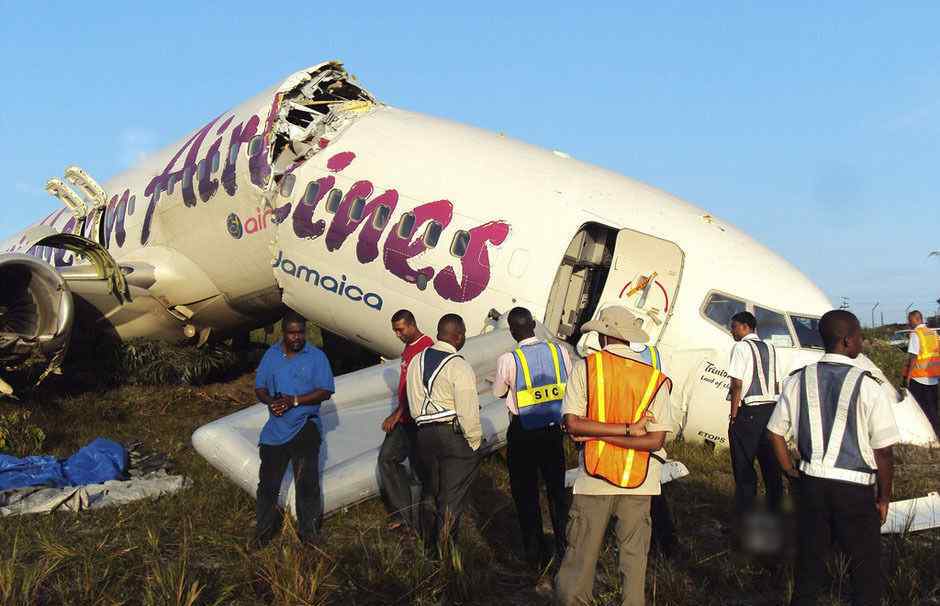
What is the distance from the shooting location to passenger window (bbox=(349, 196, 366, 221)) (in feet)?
33.9

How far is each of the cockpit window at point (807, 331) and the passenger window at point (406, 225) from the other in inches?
175

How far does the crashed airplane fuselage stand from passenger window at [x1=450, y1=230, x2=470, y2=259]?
0.03 metres

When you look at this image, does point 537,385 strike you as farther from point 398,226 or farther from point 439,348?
point 398,226

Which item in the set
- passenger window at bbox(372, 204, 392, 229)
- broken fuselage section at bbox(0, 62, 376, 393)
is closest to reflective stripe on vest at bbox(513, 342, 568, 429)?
passenger window at bbox(372, 204, 392, 229)

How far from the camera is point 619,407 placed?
3959 millimetres

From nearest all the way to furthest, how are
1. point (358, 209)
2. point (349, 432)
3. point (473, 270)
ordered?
1. point (349, 432)
2. point (473, 270)
3. point (358, 209)

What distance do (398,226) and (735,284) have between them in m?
4.02

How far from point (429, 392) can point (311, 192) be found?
20.8 ft

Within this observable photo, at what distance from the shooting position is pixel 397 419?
19.6ft

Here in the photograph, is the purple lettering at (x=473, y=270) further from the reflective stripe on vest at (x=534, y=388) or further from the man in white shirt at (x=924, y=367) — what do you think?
the man in white shirt at (x=924, y=367)

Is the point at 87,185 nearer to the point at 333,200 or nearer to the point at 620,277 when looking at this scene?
the point at 333,200

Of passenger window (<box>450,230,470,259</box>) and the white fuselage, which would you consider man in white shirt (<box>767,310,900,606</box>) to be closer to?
the white fuselage

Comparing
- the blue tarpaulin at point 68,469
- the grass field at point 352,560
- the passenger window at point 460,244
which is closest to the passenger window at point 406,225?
the passenger window at point 460,244

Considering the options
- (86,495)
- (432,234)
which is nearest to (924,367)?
(432,234)
